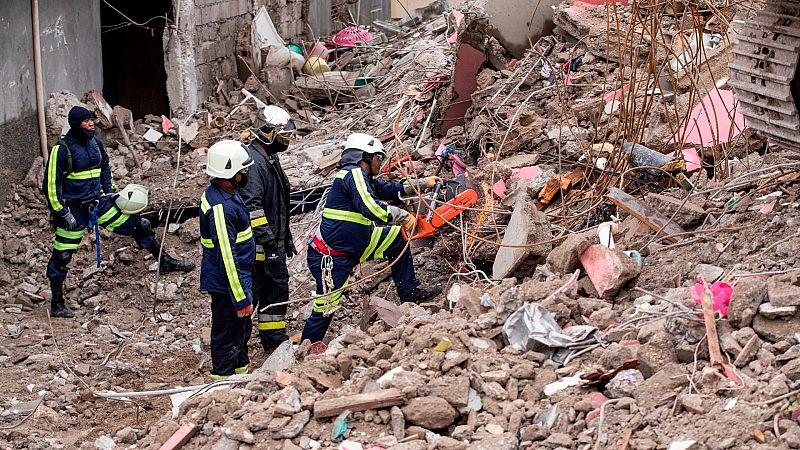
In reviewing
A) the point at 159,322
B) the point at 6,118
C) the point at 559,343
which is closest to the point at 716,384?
the point at 559,343

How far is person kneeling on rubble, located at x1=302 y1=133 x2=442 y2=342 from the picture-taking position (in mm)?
6969

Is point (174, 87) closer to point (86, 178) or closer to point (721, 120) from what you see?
point (86, 178)

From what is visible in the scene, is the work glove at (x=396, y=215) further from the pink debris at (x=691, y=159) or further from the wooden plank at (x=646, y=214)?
the pink debris at (x=691, y=159)

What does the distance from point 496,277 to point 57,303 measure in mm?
3720

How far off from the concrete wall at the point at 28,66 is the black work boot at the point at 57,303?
5.25 feet

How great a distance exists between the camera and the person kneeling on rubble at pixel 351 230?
274 inches

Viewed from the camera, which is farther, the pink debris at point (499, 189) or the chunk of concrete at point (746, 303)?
the pink debris at point (499, 189)

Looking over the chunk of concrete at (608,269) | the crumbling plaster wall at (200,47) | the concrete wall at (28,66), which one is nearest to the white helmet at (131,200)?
the concrete wall at (28,66)

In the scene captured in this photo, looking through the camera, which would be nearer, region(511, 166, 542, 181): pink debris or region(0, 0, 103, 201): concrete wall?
region(511, 166, 542, 181): pink debris

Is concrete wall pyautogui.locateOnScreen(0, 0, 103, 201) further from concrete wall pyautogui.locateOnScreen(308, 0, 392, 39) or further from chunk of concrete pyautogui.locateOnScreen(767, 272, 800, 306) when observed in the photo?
Result: chunk of concrete pyautogui.locateOnScreen(767, 272, 800, 306)

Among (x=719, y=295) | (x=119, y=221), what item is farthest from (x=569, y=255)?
(x=119, y=221)

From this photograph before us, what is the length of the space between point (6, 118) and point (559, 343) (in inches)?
249

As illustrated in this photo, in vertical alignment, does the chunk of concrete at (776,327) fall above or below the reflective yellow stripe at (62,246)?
above

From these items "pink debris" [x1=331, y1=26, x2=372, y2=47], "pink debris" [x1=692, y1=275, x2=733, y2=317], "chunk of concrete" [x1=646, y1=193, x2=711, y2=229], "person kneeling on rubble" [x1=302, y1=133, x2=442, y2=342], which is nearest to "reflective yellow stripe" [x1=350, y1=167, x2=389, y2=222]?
"person kneeling on rubble" [x1=302, y1=133, x2=442, y2=342]
